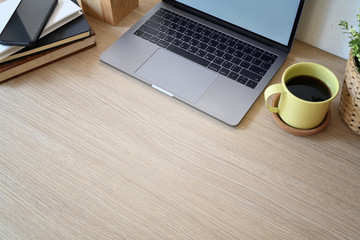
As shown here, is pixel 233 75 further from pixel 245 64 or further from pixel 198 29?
pixel 198 29

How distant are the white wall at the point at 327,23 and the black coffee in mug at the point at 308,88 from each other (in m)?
0.19

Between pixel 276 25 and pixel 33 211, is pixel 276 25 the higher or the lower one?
the higher one

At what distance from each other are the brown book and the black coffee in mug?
51 cm

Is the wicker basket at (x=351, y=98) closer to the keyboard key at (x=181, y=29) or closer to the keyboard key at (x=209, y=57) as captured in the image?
the keyboard key at (x=209, y=57)

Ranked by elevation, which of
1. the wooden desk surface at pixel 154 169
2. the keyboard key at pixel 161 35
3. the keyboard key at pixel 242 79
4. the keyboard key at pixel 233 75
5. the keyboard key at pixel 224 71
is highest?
the keyboard key at pixel 161 35

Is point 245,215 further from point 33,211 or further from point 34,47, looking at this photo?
point 34,47

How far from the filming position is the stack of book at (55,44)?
957 millimetres

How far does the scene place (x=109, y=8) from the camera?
1045mm

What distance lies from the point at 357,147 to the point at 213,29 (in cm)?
45

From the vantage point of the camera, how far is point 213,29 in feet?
3.41

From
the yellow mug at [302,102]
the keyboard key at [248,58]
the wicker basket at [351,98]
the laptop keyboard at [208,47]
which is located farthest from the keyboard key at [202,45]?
the wicker basket at [351,98]

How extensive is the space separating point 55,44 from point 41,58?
49 mm

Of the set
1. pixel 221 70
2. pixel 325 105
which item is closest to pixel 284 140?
pixel 325 105

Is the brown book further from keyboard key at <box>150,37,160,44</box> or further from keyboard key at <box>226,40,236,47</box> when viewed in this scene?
keyboard key at <box>226,40,236,47</box>
